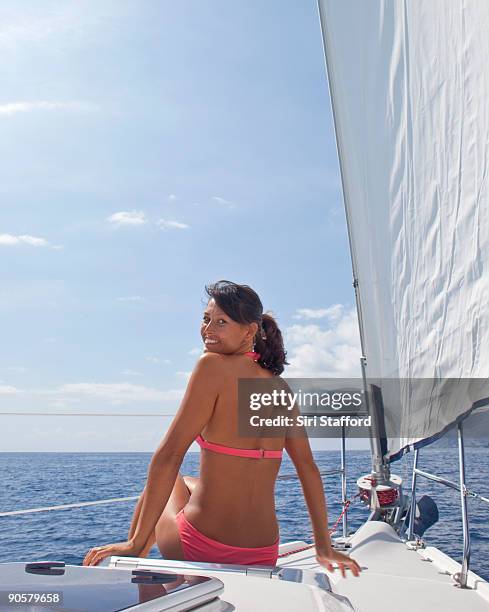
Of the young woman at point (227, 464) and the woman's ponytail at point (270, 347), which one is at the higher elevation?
the woman's ponytail at point (270, 347)

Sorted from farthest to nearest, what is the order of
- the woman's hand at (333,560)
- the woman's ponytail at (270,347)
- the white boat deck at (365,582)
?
1. the woman's ponytail at (270,347)
2. the woman's hand at (333,560)
3. the white boat deck at (365,582)

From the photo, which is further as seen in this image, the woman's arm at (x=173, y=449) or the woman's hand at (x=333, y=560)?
the woman's hand at (x=333, y=560)

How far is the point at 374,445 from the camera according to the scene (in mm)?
2791

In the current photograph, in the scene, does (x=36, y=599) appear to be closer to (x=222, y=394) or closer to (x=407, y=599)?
(x=222, y=394)

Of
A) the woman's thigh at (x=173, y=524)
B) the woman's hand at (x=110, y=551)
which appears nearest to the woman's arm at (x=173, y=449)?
the woman's hand at (x=110, y=551)

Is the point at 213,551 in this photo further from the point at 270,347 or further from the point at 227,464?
the point at 270,347

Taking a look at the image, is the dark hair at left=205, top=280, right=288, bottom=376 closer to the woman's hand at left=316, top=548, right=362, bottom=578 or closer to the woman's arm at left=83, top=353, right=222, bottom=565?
the woman's arm at left=83, top=353, right=222, bottom=565

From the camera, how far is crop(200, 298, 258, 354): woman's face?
4.82 feet

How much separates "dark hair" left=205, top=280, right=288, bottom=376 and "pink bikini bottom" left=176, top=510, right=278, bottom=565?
0.44 m

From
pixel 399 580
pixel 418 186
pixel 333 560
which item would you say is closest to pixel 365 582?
pixel 399 580

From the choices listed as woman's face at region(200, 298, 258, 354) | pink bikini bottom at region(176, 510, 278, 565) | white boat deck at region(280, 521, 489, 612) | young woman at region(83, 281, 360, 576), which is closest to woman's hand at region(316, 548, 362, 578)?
young woman at region(83, 281, 360, 576)

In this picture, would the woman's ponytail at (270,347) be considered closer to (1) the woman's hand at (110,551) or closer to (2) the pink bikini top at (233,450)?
(2) the pink bikini top at (233,450)

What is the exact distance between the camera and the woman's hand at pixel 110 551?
107 centimetres

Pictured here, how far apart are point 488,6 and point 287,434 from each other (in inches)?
45.3
